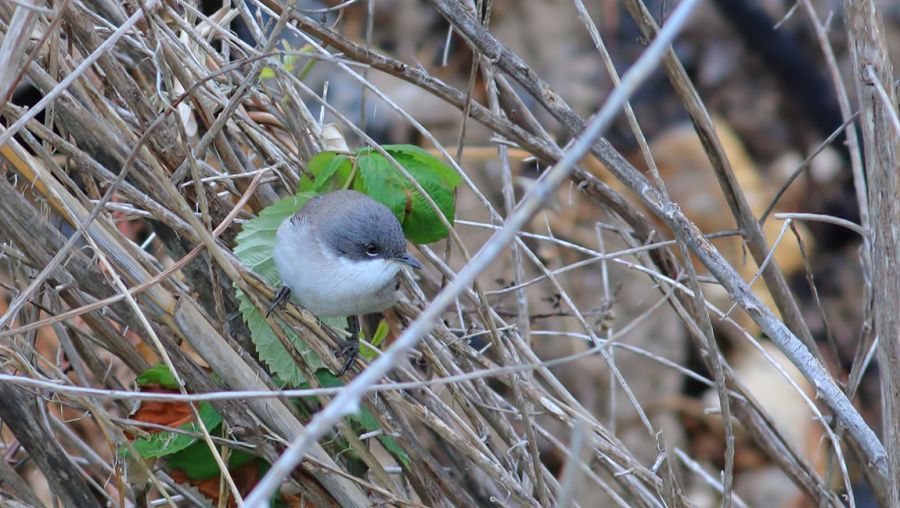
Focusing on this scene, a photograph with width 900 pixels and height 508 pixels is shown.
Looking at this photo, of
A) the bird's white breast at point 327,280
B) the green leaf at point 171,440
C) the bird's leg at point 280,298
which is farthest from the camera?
the bird's white breast at point 327,280

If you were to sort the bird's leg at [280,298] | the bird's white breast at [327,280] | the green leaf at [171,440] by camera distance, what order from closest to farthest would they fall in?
the green leaf at [171,440] → the bird's leg at [280,298] → the bird's white breast at [327,280]

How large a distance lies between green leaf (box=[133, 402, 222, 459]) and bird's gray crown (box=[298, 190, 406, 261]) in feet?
1.85

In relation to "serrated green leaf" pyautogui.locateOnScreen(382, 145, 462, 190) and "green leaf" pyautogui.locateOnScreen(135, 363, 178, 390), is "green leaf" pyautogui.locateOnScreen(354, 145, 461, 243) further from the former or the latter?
"green leaf" pyautogui.locateOnScreen(135, 363, 178, 390)

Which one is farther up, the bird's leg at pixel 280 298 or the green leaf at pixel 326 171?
the green leaf at pixel 326 171

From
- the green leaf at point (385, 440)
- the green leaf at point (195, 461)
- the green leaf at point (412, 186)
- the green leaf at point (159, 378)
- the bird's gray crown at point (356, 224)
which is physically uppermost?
the green leaf at point (412, 186)

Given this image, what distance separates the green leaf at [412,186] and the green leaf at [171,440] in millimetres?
642

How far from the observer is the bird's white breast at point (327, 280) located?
250 centimetres

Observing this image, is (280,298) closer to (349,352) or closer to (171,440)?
(349,352)

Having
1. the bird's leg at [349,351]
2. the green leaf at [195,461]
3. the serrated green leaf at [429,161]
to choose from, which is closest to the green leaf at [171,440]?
the green leaf at [195,461]

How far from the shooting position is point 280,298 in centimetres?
243

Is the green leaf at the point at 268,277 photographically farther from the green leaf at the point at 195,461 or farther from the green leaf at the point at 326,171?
the green leaf at the point at 195,461

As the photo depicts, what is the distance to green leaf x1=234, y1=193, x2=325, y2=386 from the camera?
233cm

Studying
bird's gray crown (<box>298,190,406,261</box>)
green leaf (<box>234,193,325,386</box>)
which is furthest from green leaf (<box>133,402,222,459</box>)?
bird's gray crown (<box>298,190,406,261</box>)

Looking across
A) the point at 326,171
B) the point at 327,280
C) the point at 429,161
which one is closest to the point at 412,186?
the point at 429,161
